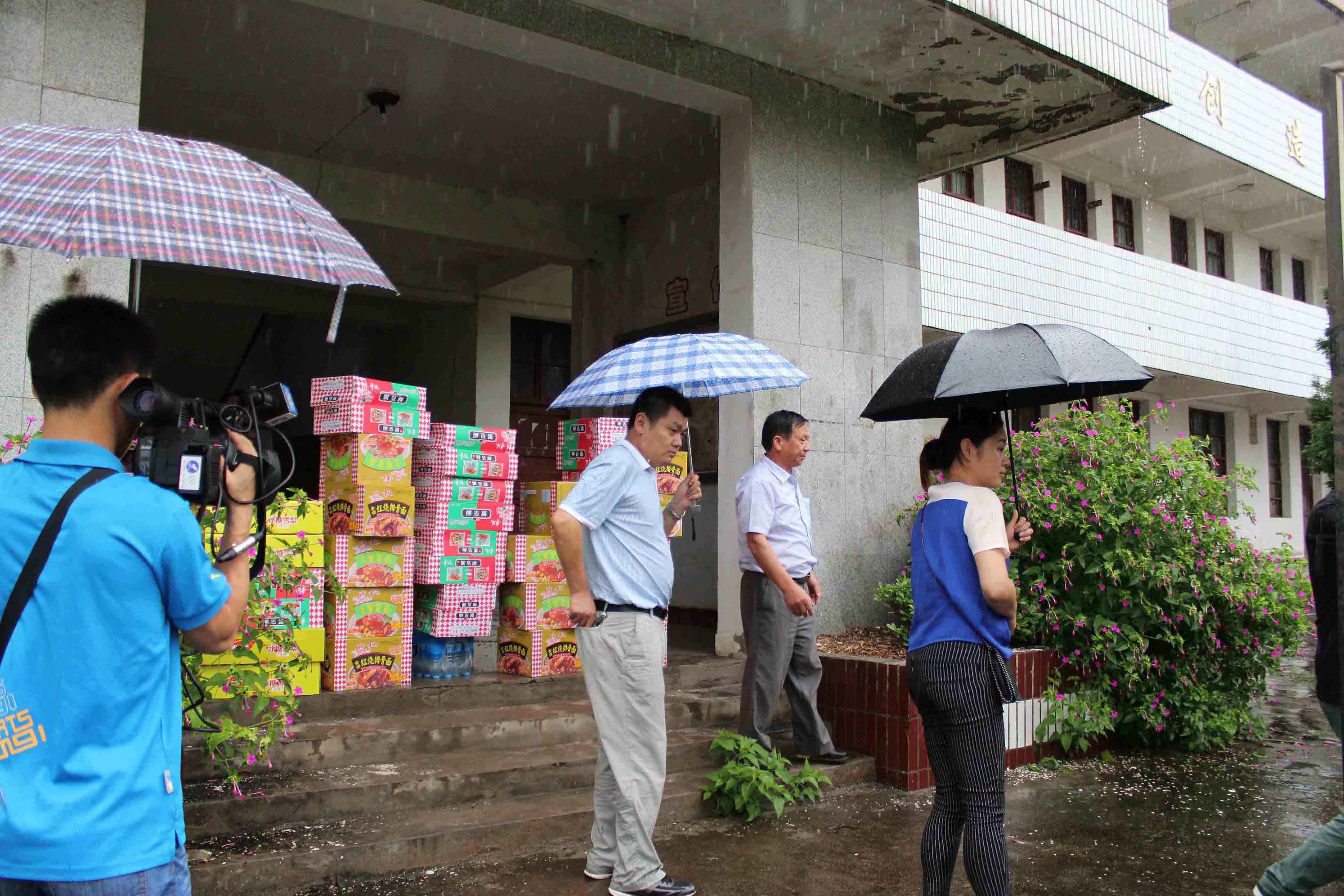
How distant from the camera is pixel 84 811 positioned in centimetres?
179

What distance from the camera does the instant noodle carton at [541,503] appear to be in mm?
6781

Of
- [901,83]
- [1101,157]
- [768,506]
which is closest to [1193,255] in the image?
[1101,157]

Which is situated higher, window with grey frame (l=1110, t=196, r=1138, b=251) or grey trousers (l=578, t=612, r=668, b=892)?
window with grey frame (l=1110, t=196, r=1138, b=251)

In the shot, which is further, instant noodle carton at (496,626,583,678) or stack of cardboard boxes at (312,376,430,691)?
instant noodle carton at (496,626,583,678)

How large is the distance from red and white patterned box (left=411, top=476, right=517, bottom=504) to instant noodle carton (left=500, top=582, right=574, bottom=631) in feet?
1.80

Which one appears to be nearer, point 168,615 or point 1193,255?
point 168,615

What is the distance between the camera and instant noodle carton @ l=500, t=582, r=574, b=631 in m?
6.46

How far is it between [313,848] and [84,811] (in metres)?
2.73

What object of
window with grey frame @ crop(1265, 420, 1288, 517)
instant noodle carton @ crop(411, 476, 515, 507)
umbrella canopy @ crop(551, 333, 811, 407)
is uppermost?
window with grey frame @ crop(1265, 420, 1288, 517)

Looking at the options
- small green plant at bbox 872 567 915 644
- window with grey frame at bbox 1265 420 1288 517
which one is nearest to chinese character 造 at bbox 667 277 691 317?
small green plant at bbox 872 567 915 644

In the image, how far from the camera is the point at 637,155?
9.65 m

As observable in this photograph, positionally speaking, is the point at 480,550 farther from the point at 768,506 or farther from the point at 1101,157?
the point at 1101,157

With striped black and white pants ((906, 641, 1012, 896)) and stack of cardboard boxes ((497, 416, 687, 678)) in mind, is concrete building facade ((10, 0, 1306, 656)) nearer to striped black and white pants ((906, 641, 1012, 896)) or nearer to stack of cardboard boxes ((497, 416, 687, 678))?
stack of cardboard boxes ((497, 416, 687, 678))

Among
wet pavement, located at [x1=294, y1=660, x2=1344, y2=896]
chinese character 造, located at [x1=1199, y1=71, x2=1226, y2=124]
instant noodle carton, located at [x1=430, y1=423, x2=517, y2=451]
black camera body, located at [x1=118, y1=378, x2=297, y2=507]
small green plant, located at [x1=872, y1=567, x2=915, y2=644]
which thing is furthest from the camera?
chinese character 造, located at [x1=1199, y1=71, x2=1226, y2=124]
